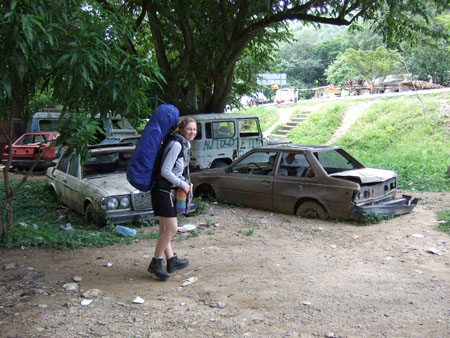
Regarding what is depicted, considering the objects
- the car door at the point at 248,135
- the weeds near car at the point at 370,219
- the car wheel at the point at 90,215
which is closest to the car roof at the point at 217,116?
the car door at the point at 248,135

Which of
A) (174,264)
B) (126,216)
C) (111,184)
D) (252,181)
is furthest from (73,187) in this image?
(174,264)

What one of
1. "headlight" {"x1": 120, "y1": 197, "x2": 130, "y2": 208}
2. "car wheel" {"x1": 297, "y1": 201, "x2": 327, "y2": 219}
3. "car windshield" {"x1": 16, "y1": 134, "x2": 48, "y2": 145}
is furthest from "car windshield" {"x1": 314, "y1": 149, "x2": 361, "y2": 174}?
"car windshield" {"x1": 16, "y1": 134, "x2": 48, "y2": 145}

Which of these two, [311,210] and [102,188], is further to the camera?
[311,210]

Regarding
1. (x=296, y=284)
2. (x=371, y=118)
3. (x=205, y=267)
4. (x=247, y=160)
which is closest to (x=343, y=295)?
(x=296, y=284)

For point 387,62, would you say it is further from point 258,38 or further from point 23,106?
point 23,106

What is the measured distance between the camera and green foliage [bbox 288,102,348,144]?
19.7 meters

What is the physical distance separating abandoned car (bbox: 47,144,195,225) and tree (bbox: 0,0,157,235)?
3.64ft

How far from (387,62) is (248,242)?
2698cm

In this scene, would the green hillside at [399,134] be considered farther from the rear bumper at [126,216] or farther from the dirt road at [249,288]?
the rear bumper at [126,216]

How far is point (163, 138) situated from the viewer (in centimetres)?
416

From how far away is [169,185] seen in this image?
4.16 meters

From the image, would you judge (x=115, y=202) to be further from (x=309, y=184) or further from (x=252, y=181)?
(x=309, y=184)

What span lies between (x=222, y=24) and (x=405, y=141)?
9.12 metres

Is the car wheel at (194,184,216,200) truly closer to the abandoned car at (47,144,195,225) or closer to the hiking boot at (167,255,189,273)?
the abandoned car at (47,144,195,225)
